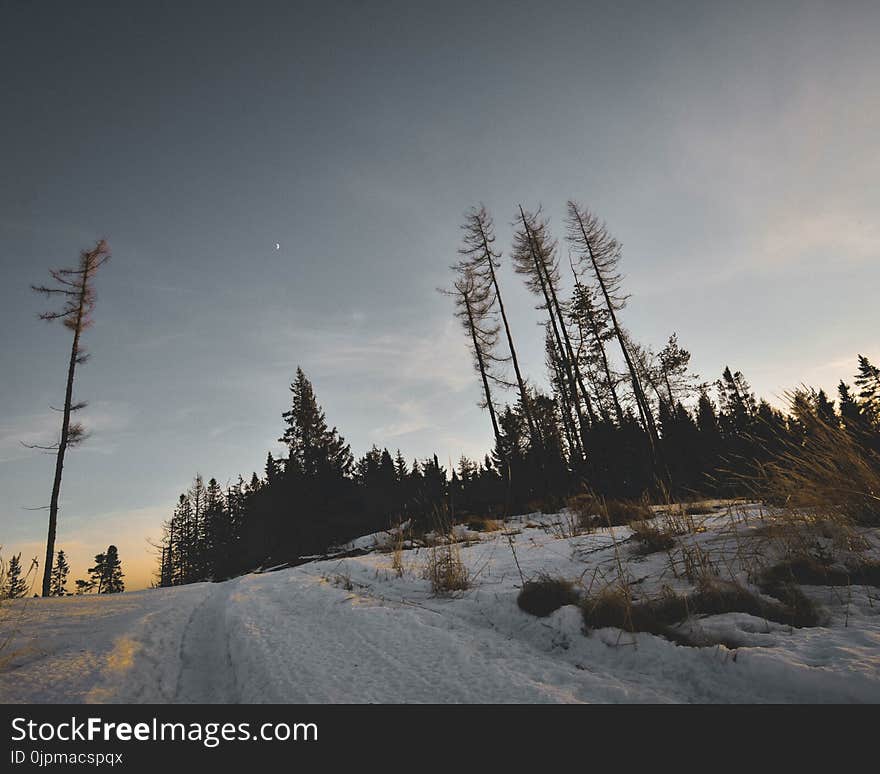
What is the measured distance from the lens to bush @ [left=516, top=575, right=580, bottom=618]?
2.05 metres

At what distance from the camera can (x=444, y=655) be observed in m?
1.57

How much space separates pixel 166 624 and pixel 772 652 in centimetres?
330

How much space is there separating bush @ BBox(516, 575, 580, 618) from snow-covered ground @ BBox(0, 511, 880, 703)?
0.09 meters

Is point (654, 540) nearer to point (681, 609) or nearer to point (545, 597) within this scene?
point (681, 609)

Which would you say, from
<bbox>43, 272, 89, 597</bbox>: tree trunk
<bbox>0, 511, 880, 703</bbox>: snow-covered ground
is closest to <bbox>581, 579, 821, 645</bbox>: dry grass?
<bbox>0, 511, 880, 703</bbox>: snow-covered ground

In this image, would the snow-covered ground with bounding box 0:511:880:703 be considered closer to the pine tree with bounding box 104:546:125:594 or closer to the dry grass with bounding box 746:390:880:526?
the dry grass with bounding box 746:390:880:526

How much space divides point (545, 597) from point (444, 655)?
771 mm

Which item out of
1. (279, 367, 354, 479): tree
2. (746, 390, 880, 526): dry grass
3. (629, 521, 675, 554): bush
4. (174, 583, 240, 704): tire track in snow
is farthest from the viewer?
(279, 367, 354, 479): tree

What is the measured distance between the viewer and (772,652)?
1.32m

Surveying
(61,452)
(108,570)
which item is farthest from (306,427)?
(108,570)

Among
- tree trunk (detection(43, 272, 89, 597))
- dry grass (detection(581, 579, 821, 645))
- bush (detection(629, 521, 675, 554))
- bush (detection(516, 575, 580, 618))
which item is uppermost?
tree trunk (detection(43, 272, 89, 597))

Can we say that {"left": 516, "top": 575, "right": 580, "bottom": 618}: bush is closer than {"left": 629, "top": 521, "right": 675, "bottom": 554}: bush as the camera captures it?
Yes
